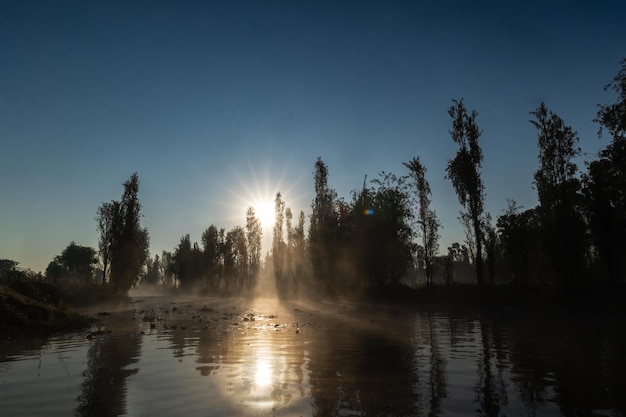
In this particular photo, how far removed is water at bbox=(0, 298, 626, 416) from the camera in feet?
24.0

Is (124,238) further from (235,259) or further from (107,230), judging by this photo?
(235,259)

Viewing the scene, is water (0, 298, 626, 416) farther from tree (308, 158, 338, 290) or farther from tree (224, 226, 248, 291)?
tree (224, 226, 248, 291)

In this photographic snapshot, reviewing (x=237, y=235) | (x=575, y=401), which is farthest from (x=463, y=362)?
(x=237, y=235)

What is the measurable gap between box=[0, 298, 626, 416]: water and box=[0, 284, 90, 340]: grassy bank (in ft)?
8.46

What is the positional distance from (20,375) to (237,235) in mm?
94594

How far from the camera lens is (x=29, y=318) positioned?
2030 centimetres

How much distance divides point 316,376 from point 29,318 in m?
18.5

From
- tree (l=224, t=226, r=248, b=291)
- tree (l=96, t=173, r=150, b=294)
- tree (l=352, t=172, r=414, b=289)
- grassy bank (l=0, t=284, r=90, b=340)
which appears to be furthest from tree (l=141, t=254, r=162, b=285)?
grassy bank (l=0, t=284, r=90, b=340)

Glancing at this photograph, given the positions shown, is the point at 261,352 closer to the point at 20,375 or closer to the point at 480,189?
the point at 20,375

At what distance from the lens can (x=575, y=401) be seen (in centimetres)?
757

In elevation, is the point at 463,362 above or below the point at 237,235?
below

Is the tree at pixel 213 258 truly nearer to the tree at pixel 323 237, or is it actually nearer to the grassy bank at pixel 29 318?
the tree at pixel 323 237

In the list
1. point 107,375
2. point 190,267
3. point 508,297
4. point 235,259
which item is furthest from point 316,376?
point 190,267

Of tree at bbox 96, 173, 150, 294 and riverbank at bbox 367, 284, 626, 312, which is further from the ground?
tree at bbox 96, 173, 150, 294
